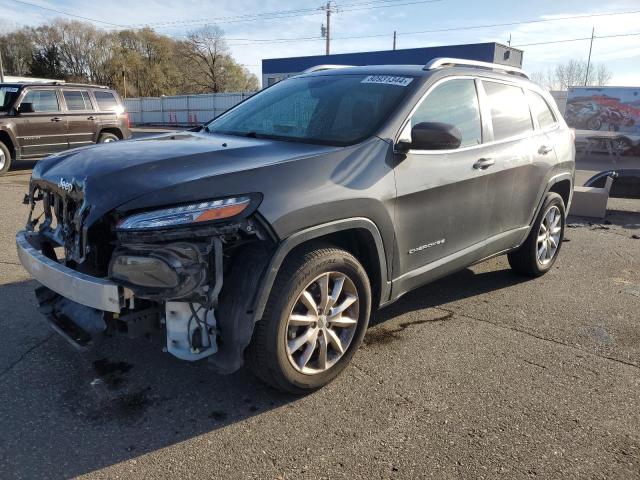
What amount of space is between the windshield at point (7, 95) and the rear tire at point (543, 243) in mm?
11439

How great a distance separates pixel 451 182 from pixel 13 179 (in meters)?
10.7

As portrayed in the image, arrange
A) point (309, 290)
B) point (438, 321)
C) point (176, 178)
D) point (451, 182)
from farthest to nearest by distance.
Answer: point (438, 321) → point (451, 182) → point (309, 290) → point (176, 178)

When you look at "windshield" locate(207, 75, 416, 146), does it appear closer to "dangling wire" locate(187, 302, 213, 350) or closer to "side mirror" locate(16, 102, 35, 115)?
"dangling wire" locate(187, 302, 213, 350)

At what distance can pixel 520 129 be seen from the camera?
459cm

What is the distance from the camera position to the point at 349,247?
329cm

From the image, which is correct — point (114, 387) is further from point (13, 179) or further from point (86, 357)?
point (13, 179)

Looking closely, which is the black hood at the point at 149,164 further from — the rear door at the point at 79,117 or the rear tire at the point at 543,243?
the rear door at the point at 79,117

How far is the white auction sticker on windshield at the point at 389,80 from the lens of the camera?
12.0 ft

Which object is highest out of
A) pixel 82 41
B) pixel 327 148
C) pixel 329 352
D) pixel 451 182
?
pixel 82 41

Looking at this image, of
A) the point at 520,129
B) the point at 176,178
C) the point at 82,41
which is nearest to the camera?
the point at 176,178

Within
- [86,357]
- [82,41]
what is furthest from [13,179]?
[82,41]

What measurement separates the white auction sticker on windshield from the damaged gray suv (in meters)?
0.01

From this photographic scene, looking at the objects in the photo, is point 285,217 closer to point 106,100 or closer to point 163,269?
point 163,269

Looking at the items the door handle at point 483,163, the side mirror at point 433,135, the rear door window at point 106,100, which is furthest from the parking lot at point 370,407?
the rear door window at point 106,100
